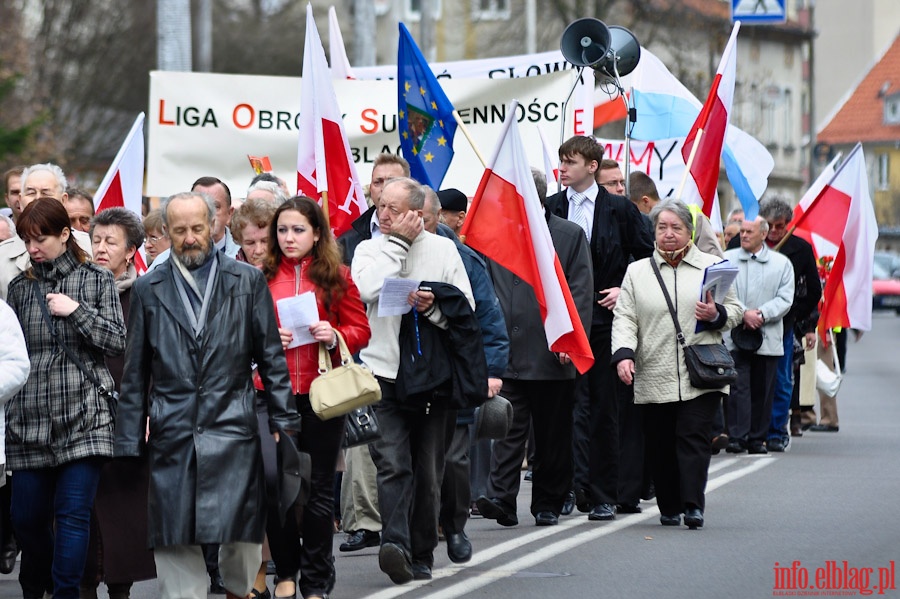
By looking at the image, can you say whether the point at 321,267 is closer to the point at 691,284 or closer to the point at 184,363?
the point at 184,363

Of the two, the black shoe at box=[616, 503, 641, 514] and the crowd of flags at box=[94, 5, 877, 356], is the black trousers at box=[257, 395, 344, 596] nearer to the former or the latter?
the crowd of flags at box=[94, 5, 877, 356]

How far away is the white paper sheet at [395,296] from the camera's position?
8.37 metres

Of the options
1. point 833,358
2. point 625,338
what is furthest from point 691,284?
point 833,358

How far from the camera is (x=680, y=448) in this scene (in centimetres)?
1042

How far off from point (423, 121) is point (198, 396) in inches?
219

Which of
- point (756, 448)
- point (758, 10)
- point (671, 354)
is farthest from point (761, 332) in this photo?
point (758, 10)

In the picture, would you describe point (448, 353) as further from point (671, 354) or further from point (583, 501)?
point (583, 501)

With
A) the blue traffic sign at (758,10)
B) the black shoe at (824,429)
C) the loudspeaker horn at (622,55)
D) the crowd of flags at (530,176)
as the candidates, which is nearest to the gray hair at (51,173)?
the crowd of flags at (530,176)

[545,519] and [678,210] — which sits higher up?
[678,210]

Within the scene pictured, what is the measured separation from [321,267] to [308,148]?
3350 mm

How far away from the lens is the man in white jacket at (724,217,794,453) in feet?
48.7

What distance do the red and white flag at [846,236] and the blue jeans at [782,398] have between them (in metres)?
0.73

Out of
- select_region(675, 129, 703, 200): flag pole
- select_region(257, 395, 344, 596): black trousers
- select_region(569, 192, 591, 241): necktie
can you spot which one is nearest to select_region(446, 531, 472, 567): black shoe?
select_region(257, 395, 344, 596): black trousers

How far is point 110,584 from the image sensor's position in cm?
782
